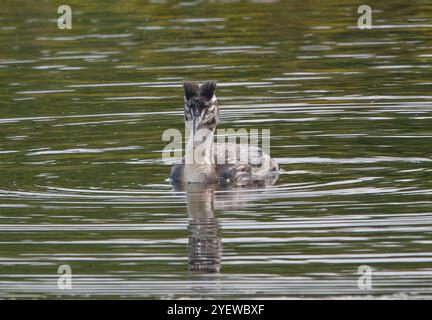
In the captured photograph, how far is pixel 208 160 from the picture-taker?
18.9 meters

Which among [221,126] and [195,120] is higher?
[195,120]

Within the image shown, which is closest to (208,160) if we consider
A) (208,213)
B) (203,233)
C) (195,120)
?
(195,120)

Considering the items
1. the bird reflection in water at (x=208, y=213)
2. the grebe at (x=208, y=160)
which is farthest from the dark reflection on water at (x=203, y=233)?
the grebe at (x=208, y=160)

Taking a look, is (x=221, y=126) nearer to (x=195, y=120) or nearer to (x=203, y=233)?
(x=195, y=120)

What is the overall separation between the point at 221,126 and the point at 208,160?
3.74 meters

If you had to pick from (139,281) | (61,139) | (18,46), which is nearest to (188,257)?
(139,281)

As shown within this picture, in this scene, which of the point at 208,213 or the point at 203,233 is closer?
the point at 203,233

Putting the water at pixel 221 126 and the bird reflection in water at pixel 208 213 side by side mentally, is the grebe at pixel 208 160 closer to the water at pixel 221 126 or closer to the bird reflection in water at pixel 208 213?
the bird reflection in water at pixel 208 213

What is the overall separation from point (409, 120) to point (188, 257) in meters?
8.34

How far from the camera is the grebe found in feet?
59.8

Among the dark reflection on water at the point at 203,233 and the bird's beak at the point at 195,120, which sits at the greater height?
the bird's beak at the point at 195,120

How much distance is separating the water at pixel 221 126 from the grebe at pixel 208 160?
405mm

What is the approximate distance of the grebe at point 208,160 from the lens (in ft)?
59.8

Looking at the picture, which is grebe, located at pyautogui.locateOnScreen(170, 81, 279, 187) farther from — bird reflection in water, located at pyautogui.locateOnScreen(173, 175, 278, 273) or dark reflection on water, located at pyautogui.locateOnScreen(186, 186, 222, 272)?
dark reflection on water, located at pyautogui.locateOnScreen(186, 186, 222, 272)
